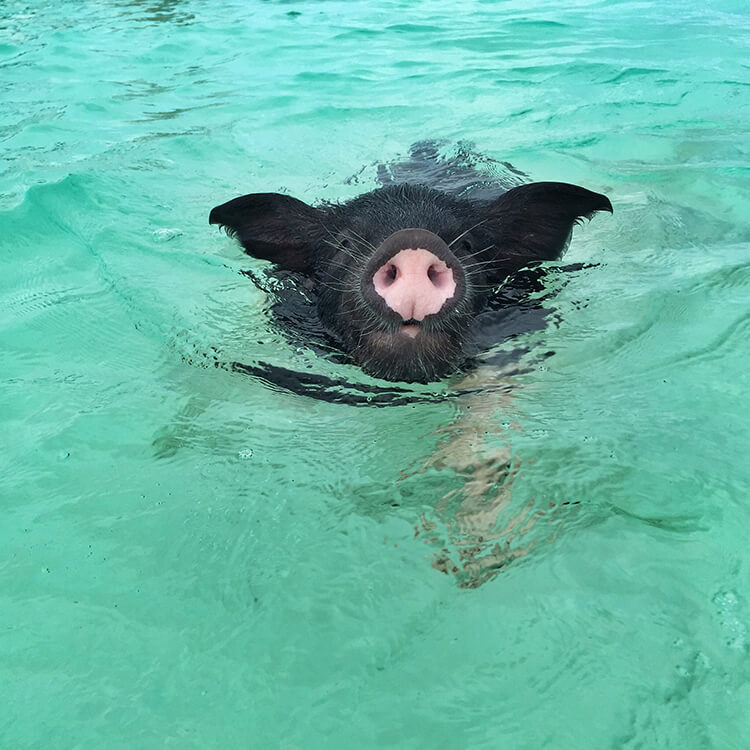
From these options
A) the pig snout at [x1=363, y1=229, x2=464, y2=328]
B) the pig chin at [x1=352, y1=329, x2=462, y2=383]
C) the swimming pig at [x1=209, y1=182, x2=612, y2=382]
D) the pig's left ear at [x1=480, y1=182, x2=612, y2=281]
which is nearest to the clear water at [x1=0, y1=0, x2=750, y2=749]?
the pig chin at [x1=352, y1=329, x2=462, y2=383]

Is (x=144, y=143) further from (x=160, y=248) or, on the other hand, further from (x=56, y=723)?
(x=56, y=723)

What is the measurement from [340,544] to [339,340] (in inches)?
53.7

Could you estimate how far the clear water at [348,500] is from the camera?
219cm

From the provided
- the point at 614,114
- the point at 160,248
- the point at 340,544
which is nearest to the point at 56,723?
the point at 340,544

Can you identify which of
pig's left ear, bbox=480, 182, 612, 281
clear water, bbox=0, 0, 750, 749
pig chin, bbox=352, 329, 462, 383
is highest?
pig's left ear, bbox=480, 182, 612, 281

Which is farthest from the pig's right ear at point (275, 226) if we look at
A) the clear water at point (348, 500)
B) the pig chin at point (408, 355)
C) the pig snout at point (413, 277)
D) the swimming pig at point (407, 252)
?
the pig snout at point (413, 277)

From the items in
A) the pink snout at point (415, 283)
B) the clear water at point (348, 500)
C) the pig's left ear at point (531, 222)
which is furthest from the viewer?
the pig's left ear at point (531, 222)

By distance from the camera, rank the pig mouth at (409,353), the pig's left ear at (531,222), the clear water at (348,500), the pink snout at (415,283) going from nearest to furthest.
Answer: the clear water at (348,500), the pink snout at (415,283), the pig mouth at (409,353), the pig's left ear at (531,222)

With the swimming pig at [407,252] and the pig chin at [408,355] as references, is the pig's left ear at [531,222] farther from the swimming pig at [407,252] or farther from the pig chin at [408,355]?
the pig chin at [408,355]

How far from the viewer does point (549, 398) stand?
3.63 meters

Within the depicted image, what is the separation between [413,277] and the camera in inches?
126

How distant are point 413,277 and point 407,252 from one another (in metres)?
0.10

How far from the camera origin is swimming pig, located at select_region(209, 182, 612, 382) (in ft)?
10.8

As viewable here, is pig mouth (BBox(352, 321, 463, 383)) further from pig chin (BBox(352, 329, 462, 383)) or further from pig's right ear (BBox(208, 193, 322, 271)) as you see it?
pig's right ear (BBox(208, 193, 322, 271))
